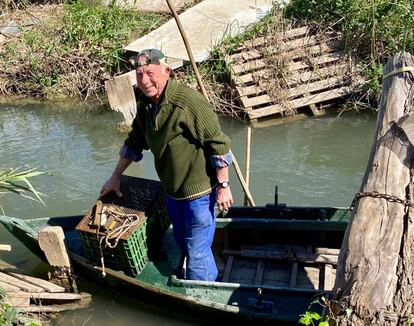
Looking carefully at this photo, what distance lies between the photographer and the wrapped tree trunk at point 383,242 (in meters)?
3.28

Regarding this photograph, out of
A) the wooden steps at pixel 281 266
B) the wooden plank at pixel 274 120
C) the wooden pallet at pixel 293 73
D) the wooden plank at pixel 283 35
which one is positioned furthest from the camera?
the wooden plank at pixel 283 35

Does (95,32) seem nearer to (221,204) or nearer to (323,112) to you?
(323,112)

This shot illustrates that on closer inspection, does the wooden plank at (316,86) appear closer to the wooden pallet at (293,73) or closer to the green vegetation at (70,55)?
the wooden pallet at (293,73)

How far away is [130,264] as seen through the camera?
4969mm

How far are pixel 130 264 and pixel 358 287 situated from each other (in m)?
2.21

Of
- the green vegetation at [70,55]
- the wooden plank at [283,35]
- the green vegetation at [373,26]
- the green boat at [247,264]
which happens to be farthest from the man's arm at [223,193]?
the green vegetation at [70,55]

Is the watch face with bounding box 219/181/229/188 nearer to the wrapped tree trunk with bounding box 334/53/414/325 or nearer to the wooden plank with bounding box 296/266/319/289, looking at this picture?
the wrapped tree trunk with bounding box 334/53/414/325

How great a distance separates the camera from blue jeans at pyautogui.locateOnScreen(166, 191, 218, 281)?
4.50 meters

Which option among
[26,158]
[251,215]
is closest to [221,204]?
[251,215]

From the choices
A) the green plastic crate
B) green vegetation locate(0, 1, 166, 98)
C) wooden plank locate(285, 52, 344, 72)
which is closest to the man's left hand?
the green plastic crate

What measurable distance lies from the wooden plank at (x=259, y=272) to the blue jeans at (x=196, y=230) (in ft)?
1.47

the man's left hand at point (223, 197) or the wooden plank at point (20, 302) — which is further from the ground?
the man's left hand at point (223, 197)

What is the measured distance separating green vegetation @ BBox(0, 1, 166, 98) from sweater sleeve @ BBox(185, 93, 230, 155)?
613 centimetres

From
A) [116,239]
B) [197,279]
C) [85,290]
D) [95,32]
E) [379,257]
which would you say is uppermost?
Answer: [95,32]
